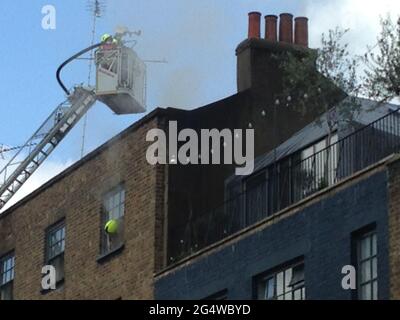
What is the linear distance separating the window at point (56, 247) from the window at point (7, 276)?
2.11 metres

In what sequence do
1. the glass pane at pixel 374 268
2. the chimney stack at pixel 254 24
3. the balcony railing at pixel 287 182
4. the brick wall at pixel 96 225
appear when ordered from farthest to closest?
the chimney stack at pixel 254 24 < the brick wall at pixel 96 225 < the balcony railing at pixel 287 182 < the glass pane at pixel 374 268

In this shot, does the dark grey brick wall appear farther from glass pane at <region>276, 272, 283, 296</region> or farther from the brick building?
glass pane at <region>276, 272, 283, 296</region>

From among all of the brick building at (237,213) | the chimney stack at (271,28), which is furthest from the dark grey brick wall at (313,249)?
the chimney stack at (271,28)

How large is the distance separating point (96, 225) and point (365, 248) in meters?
12.1

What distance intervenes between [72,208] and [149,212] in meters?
4.23

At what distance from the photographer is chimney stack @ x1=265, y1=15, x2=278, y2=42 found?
1906 inches

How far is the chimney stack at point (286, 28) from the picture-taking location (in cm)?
4862

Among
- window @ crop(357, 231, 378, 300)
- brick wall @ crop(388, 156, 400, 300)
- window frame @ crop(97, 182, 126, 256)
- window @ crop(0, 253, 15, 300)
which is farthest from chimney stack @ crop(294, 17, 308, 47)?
brick wall @ crop(388, 156, 400, 300)

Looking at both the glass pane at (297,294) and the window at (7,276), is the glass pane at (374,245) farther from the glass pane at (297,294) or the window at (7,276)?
the window at (7,276)

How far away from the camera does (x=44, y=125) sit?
55.6 metres

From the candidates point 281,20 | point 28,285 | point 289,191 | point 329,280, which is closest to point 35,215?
point 28,285

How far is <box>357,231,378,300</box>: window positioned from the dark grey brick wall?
0.71ft
